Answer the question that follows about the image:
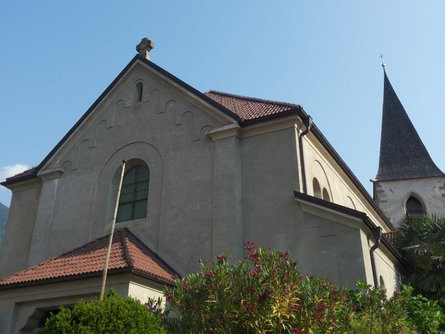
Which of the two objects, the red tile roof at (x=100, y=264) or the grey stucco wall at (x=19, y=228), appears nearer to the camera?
the red tile roof at (x=100, y=264)

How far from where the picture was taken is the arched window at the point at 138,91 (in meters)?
17.8

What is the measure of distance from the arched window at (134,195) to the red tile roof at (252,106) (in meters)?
3.89

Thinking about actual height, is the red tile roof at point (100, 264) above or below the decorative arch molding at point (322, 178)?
below

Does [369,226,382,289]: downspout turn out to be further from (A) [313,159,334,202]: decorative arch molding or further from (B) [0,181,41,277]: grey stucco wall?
(B) [0,181,41,277]: grey stucco wall

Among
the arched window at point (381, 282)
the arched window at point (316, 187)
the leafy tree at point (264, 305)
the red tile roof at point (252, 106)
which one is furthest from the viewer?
the arched window at point (316, 187)

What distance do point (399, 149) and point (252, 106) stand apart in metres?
27.7

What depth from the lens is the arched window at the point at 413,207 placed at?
34781mm

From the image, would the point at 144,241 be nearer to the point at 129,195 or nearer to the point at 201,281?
the point at 129,195

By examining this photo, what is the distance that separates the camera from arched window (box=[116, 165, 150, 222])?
51.5 ft

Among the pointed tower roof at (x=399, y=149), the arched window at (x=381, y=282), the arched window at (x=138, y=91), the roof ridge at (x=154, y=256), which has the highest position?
the pointed tower roof at (x=399, y=149)

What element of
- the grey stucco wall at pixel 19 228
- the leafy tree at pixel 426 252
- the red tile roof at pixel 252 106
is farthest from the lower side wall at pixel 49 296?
the leafy tree at pixel 426 252

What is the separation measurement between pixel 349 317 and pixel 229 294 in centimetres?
239

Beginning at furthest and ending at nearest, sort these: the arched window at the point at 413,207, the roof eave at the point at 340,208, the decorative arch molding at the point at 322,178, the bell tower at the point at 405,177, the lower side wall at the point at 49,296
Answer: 1. the arched window at the point at 413,207
2. the bell tower at the point at 405,177
3. the decorative arch molding at the point at 322,178
4. the roof eave at the point at 340,208
5. the lower side wall at the point at 49,296

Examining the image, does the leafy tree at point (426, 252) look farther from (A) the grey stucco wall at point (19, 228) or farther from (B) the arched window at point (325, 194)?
(A) the grey stucco wall at point (19, 228)
